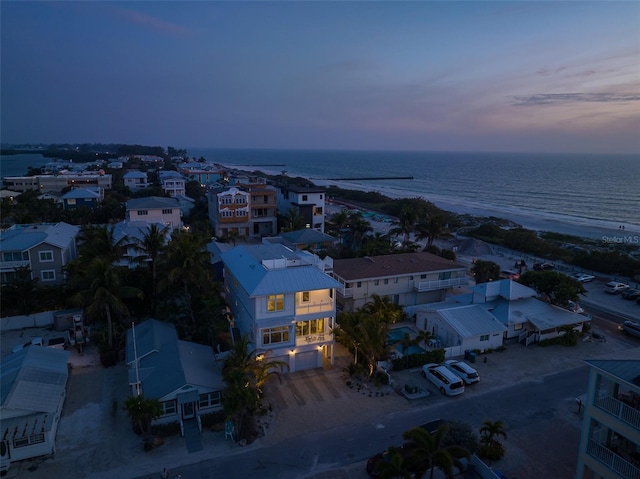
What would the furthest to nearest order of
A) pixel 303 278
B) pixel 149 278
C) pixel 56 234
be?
1. pixel 56 234
2. pixel 149 278
3. pixel 303 278

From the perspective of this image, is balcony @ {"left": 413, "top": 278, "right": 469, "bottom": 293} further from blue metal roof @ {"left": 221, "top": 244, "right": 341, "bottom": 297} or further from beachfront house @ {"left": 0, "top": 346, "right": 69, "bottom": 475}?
beachfront house @ {"left": 0, "top": 346, "right": 69, "bottom": 475}

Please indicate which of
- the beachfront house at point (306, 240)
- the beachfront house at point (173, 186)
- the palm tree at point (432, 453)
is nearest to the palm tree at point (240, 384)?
the palm tree at point (432, 453)

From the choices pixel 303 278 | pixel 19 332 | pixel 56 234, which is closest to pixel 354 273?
pixel 303 278

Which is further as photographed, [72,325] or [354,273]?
[354,273]

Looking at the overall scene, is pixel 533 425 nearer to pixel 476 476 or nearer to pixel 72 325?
pixel 476 476

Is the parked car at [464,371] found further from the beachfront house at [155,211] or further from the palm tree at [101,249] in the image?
the beachfront house at [155,211]

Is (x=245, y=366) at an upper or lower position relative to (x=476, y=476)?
upper
